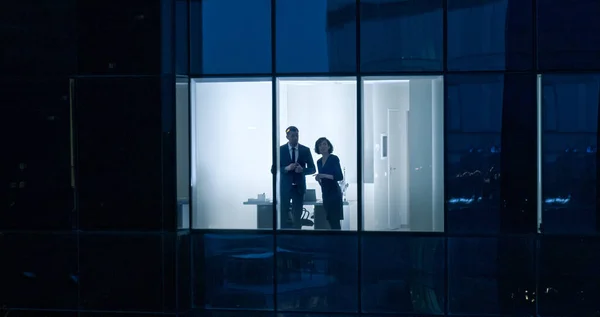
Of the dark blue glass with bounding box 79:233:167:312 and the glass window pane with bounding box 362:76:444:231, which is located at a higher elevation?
the glass window pane with bounding box 362:76:444:231

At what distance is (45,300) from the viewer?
425 inches

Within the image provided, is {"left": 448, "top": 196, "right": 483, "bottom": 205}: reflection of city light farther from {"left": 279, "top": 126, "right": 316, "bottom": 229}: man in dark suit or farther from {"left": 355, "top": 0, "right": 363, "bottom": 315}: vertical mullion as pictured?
{"left": 279, "top": 126, "right": 316, "bottom": 229}: man in dark suit

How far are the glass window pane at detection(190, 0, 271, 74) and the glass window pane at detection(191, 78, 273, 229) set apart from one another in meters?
0.27

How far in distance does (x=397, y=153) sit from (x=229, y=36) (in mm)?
2937

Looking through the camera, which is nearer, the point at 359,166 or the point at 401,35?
the point at 401,35

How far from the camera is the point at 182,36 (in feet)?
35.7

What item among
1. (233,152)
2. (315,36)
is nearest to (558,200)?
(315,36)

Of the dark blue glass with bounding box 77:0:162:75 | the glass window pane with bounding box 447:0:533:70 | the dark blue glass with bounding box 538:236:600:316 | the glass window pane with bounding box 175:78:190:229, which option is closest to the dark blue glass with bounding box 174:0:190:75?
the glass window pane with bounding box 175:78:190:229

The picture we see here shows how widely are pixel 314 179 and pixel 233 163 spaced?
3.98 feet

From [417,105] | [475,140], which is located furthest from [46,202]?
[475,140]

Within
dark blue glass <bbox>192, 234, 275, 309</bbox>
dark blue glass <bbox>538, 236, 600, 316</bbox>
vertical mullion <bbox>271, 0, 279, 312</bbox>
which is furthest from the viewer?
dark blue glass <bbox>192, 234, 275, 309</bbox>

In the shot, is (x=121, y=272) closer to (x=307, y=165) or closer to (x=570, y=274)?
(x=307, y=165)

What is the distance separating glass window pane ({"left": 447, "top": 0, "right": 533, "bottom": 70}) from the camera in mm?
10430

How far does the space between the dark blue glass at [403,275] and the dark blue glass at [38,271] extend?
4114 mm
